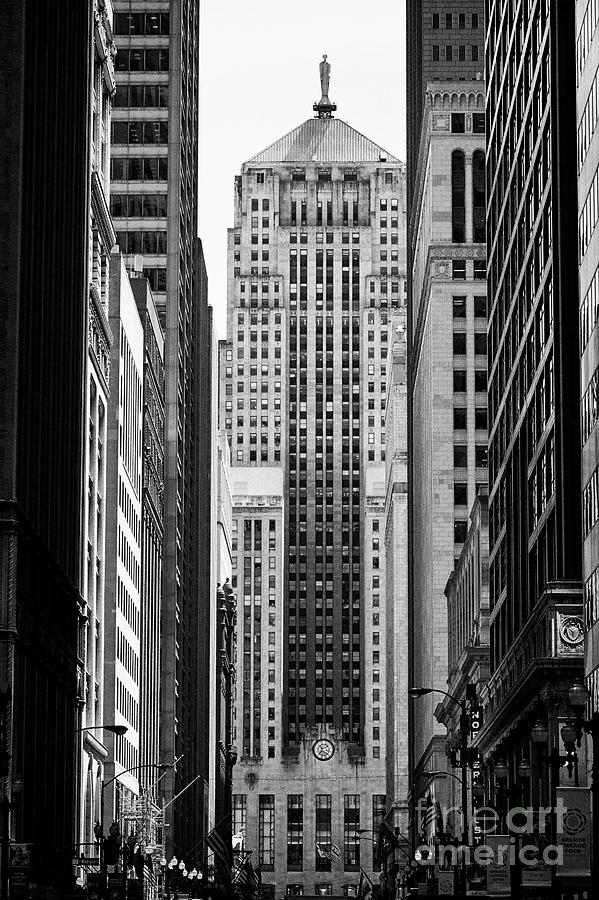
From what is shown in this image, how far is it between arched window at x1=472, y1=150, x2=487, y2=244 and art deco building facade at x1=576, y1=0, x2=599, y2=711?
279ft

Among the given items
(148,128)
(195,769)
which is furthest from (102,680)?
(195,769)

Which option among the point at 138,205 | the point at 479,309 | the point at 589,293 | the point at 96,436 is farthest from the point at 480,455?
the point at 589,293

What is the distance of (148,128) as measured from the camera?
163000 mm

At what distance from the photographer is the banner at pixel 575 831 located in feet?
133

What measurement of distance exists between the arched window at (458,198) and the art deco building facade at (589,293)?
8466 centimetres

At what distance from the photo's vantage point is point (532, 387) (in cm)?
8519

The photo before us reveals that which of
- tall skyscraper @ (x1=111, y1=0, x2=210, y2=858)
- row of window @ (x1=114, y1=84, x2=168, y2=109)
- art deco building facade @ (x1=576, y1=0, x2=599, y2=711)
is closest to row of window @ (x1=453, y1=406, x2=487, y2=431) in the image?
tall skyscraper @ (x1=111, y1=0, x2=210, y2=858)

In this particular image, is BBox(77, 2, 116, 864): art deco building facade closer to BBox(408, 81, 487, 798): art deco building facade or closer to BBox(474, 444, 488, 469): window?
BBox(408, 81, 487, 798): art deco building facade

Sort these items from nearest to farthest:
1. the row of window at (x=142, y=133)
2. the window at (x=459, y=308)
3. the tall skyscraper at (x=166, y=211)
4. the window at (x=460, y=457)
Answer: the window at (x=460, y=457) < the window at (x=459, y=308) < the tall skyscraper at (x=166, y=211) < the row of window at (x=142, y=133)

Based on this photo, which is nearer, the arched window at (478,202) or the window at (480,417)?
the window at (480,417)

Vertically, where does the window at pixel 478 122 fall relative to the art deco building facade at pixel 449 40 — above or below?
below

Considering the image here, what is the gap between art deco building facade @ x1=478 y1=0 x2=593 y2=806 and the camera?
74.4 metres

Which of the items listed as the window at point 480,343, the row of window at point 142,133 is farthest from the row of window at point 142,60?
the window at point 480,343

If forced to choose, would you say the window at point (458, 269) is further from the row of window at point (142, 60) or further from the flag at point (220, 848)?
the flag at point (220, 848)
